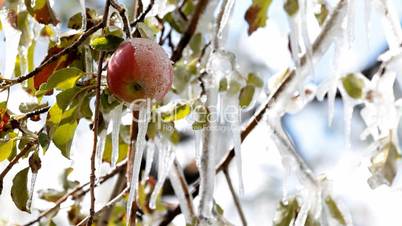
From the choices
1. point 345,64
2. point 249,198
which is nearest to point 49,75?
point 345,64

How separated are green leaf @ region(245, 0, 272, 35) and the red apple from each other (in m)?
0.27

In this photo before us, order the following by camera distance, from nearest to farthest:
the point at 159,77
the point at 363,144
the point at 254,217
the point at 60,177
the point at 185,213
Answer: the point at 159,77 → the point at 185,213 → the point at 60,177 → the point at 363,144 → the point at 254,217

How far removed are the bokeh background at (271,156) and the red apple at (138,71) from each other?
0.19 meters

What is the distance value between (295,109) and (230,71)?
14cm

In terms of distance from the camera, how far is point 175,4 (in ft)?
4.31

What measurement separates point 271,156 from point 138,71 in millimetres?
1142

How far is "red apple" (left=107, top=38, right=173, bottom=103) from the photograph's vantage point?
102 cm

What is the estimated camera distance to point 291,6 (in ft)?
3.63

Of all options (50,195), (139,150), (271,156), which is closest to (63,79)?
(139,150)

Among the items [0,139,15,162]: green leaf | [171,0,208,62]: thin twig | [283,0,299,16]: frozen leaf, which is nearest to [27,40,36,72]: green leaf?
[0,139,15,162]: green leaf

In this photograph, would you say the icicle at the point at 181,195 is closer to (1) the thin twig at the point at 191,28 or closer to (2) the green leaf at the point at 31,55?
(1) the thin twig at the point at 191,28

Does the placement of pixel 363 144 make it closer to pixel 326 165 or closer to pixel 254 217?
pixel 326 165

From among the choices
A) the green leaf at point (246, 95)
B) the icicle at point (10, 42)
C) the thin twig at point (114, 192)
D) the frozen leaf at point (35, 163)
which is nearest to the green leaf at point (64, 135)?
the frozen leaf at point (35, 163)

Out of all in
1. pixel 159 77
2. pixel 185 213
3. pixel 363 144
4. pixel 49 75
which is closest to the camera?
pixel 159 77
